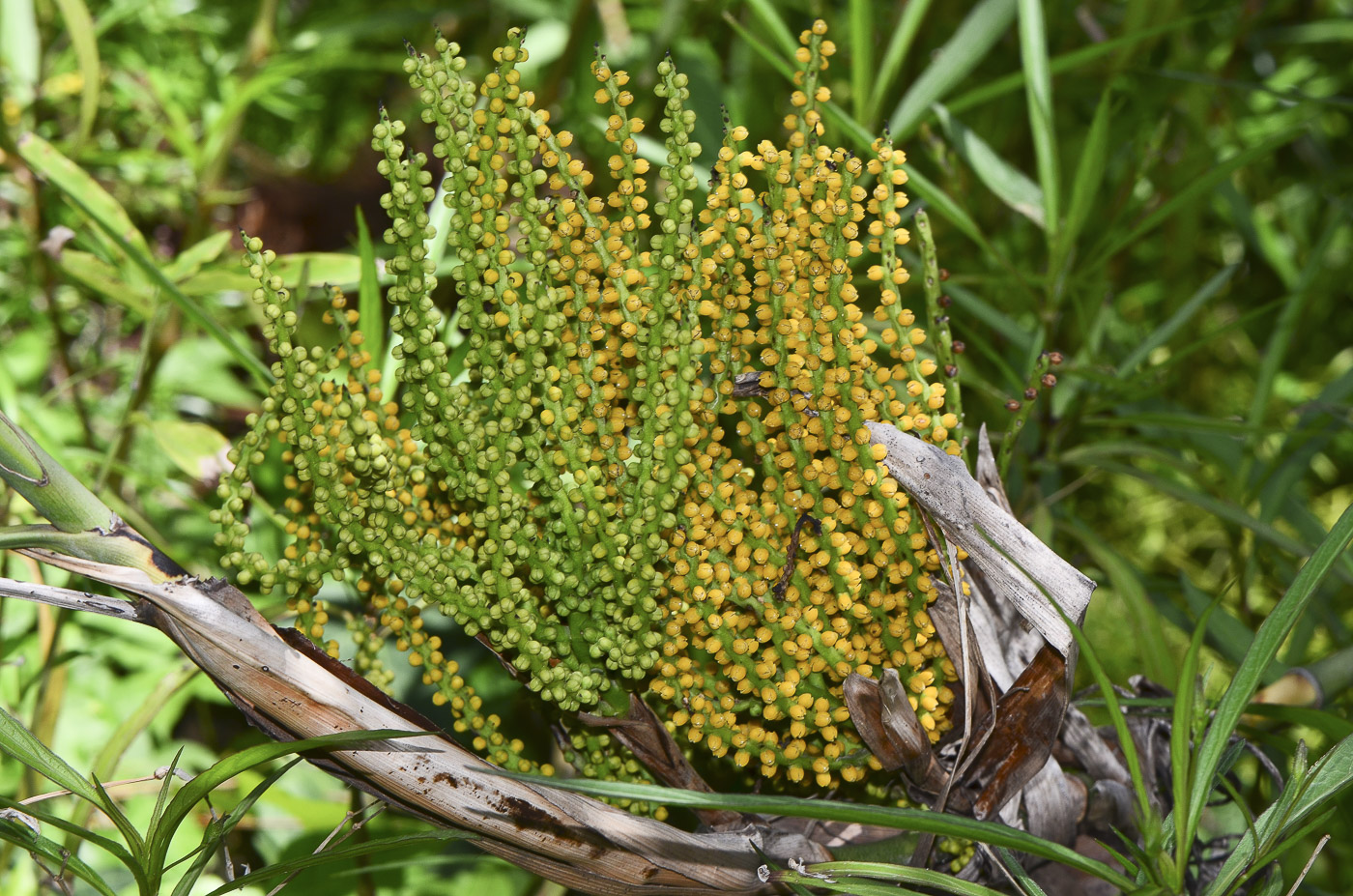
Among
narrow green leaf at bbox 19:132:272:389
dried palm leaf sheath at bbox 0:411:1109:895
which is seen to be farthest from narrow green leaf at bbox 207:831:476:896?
narrow green leaf at bbox 19:132:272:389

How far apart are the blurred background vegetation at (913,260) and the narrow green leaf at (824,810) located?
136 millimetres

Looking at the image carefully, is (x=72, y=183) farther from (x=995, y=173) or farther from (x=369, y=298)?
(x=995, y=173)

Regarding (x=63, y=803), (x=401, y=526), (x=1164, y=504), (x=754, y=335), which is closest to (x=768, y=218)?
(x=754, y=335)

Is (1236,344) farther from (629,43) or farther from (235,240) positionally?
(235,240)

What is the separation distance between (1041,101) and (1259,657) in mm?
339

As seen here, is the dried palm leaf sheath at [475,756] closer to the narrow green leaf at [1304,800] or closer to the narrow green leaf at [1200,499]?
the narrow green leaf at [1304,800]

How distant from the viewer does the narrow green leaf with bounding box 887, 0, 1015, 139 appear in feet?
2.02

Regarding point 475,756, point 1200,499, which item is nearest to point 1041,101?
point 1200,499

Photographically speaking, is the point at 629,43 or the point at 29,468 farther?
the point at 629,43

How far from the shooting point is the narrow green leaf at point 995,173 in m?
0.61

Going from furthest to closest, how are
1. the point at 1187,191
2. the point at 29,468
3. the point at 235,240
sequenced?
the point at 235,240 < the point at 1187,191 < the point at 29,468

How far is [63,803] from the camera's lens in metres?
0.62

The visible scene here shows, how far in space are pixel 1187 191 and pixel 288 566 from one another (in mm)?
496

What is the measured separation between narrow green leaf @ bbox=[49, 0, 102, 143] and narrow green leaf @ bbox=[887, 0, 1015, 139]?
498 millimetres
